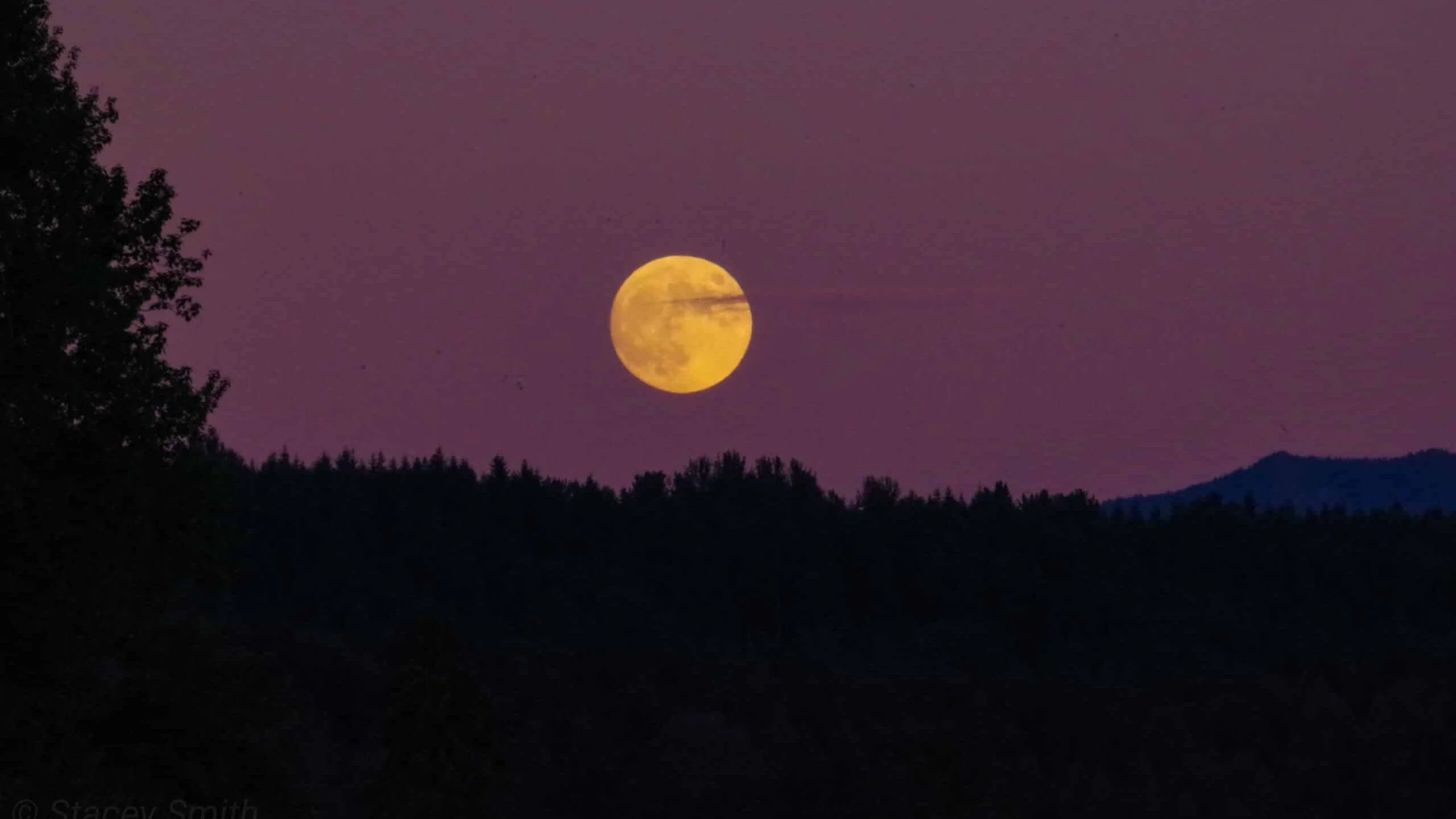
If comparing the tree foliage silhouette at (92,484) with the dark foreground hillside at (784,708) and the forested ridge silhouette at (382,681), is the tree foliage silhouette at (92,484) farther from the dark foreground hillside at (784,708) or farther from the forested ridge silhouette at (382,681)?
the dark foreground hillside at (784,708)

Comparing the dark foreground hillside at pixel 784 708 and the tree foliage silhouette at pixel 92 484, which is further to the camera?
the dark foreground hillside at pixel 784 708

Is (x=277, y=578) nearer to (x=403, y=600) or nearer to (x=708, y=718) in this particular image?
(x=403, y=600)

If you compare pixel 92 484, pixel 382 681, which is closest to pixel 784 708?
pixel 382 681

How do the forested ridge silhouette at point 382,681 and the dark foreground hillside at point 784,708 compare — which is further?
the dark foreground hillside at point 784,708

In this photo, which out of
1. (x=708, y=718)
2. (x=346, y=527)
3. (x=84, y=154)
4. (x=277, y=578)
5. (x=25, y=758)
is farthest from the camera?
(x=346, y=527)

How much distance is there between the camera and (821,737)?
17162cm

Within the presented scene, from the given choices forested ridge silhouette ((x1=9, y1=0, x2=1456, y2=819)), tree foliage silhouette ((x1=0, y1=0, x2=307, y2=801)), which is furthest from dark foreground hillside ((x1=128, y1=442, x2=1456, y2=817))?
tree foliage silhouette ((x1=0, y1=0, x2=307, y2=801))

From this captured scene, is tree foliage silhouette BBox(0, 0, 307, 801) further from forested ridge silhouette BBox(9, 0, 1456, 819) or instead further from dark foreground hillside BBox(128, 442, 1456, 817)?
dark foreground hillside BBox(128, 442, 1456, 817)

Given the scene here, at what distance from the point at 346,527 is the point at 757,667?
43.7 meters

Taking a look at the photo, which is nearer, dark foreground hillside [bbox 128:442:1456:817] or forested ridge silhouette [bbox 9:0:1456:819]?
forested ridge silhouette [bbox 9:0:1456:819]

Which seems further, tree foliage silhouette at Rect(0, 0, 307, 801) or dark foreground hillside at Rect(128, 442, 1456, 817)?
dark foreground hillside at Rect(128, 442, 1456, 817)

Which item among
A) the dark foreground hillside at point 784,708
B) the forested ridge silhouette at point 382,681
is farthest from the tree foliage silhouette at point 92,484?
the dark foreground hillside at point 784,708

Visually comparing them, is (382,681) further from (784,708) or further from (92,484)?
(92,484)

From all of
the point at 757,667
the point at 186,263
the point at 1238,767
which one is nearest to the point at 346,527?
the point at 757,667
